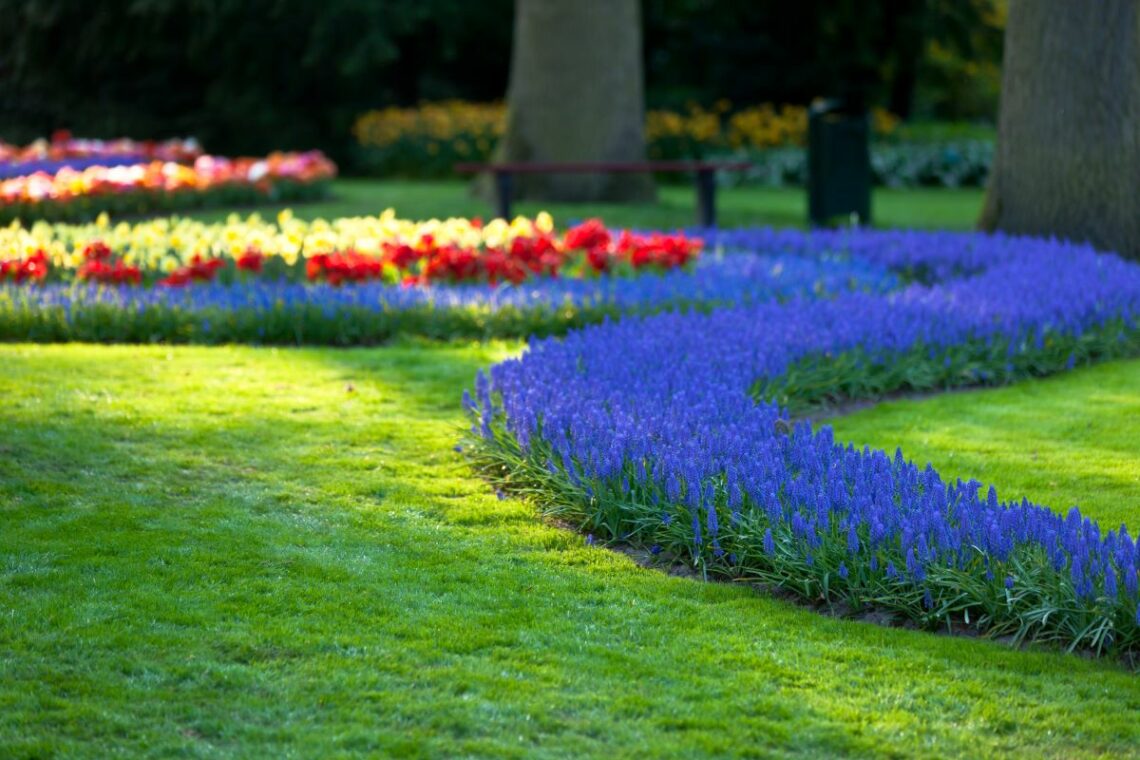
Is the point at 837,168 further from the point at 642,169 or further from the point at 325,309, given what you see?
the point at 325,309

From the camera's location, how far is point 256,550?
18.2 feet

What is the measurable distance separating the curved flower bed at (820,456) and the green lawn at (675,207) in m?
6.34

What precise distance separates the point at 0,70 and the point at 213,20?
21.9 feet

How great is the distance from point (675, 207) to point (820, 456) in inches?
486

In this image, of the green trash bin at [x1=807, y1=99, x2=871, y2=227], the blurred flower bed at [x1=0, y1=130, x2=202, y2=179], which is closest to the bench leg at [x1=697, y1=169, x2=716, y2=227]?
the green trash bin at [x1=807, y1=99, x2=871, y2=227]

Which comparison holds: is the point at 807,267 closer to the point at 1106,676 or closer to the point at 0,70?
the point at 1106,676

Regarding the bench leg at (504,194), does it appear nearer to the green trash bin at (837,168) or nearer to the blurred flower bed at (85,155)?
the green trash bin at (837,168)

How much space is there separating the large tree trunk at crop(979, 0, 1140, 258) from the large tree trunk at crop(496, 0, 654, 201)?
21.3 ft

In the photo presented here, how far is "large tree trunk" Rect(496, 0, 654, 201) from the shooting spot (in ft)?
58.0

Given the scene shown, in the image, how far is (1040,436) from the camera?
7371 mm

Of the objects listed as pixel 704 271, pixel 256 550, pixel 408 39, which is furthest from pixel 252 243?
pixel 408 39

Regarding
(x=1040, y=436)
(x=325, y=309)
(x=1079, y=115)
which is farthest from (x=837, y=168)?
(x=1040, y=436)

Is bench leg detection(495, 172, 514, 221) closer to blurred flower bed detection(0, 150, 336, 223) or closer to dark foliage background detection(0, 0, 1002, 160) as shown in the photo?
blurred flower bed detection(0, 150, 336, 223)

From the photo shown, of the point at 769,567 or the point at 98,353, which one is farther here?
the point at 98,353
